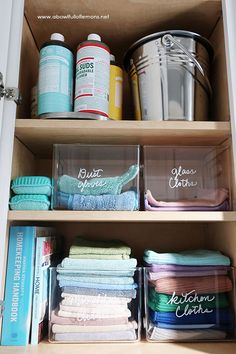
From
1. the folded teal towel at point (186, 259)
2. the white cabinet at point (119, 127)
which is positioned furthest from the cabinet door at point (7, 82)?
the folded teal towel at point (186, 259)

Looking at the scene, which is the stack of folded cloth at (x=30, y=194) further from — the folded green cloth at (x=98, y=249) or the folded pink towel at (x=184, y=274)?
the folded pink towel at (x=184, y=274)

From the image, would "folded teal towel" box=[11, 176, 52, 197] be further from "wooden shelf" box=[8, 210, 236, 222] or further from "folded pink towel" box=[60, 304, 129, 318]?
"folded pink towel" box=[60, 304, 129, 318]

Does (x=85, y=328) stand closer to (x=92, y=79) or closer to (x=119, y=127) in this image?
(x=119, y=127)

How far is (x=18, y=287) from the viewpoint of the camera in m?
0.69

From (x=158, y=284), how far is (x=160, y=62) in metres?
0.52

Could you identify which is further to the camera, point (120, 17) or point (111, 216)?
point (120, 17)

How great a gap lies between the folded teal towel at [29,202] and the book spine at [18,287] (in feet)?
0.21

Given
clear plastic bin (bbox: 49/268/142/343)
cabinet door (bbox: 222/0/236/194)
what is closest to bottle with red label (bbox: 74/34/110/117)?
cabinet door (bbox: 222/0/236/194)

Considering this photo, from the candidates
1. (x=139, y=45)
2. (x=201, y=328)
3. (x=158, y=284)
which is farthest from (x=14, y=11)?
(x=201, y=328)

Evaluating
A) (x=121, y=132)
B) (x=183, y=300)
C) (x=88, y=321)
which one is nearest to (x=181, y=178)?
(x=121, y=132)

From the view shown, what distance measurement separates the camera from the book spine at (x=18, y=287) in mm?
677

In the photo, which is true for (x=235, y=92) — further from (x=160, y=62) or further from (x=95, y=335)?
(x=95, y=335)

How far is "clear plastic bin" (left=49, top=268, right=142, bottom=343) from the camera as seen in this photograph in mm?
690

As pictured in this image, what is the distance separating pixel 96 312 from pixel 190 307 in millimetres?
218
